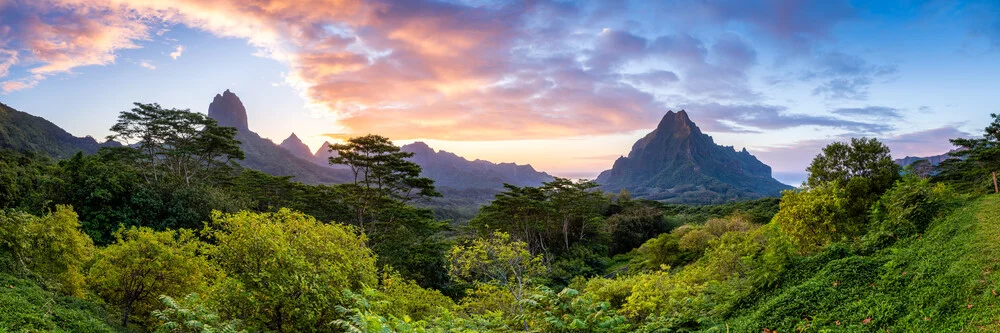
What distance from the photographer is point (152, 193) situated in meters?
22.7

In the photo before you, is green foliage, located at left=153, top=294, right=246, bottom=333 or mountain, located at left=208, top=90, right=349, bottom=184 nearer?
green foliage, located at left=153, top=294, right=246, bottom=333

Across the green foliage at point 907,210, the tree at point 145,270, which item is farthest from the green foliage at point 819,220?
the tree at point 145,270

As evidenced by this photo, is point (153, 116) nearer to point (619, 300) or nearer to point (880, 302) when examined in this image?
point (619, 300)

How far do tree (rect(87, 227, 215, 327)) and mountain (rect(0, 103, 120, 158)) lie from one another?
6914cm

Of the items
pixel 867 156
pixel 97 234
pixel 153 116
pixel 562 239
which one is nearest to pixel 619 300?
pixel 867 156

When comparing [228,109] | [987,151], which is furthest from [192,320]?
[228,109]

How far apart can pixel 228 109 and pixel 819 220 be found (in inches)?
8473

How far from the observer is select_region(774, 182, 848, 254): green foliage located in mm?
9727

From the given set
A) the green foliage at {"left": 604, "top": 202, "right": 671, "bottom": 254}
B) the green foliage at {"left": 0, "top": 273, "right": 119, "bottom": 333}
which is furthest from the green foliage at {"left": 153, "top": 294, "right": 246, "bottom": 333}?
the green foliage at {"left": 604, "top": 202, "right": 671, "bottom": 254}

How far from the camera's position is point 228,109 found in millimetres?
181250

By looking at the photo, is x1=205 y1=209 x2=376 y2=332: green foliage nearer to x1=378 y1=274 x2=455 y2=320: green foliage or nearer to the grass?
x1=378 y1=274 x2=455 y2=320: green foliage

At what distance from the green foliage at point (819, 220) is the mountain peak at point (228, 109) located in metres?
205

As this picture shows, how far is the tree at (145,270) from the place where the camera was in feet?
36.7

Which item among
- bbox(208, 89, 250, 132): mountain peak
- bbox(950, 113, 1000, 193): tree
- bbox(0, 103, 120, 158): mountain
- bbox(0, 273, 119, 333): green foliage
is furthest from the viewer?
bbox(208, 89, 250, 132): mountain peak
